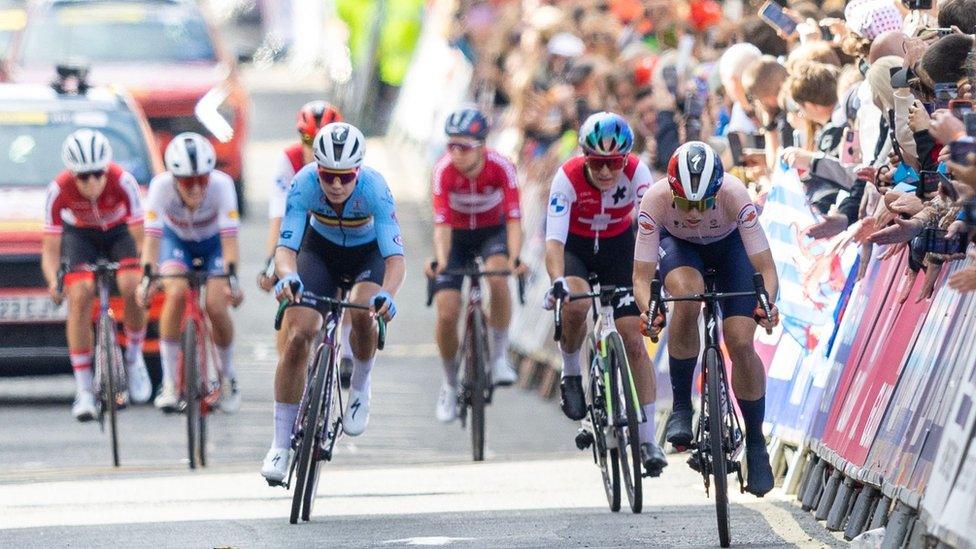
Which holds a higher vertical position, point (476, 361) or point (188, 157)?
point (188, 157)

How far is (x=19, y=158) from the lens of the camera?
16625 mm

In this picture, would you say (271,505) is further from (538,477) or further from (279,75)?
(279,75)

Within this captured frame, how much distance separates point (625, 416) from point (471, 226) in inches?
145

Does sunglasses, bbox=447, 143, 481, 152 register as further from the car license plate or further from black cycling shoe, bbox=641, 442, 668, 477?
black cycling shoe, bbox=641, 442, 668, 477

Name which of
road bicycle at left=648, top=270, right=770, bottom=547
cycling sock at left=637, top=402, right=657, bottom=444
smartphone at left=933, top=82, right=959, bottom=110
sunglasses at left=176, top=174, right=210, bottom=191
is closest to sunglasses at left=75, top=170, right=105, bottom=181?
sunglasses at left=176, top=174, right=210, bottom=191

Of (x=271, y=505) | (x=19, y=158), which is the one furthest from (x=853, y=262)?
(x=19, y=158)

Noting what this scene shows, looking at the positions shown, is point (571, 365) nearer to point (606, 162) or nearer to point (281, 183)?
point (606, 162)

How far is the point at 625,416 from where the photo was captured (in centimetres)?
1045

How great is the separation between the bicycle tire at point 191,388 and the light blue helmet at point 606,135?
350 cm

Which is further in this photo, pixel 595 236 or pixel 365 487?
pixel 365 487

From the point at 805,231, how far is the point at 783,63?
6.32 ft

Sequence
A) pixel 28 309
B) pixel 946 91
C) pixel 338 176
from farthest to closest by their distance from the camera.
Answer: pixel 28 309
pixel 338 176
pixel 946 91

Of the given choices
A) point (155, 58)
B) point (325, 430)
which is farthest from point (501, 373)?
point (155, 58)

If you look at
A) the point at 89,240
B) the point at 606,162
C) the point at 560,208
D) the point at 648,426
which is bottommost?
the point at 89,240
